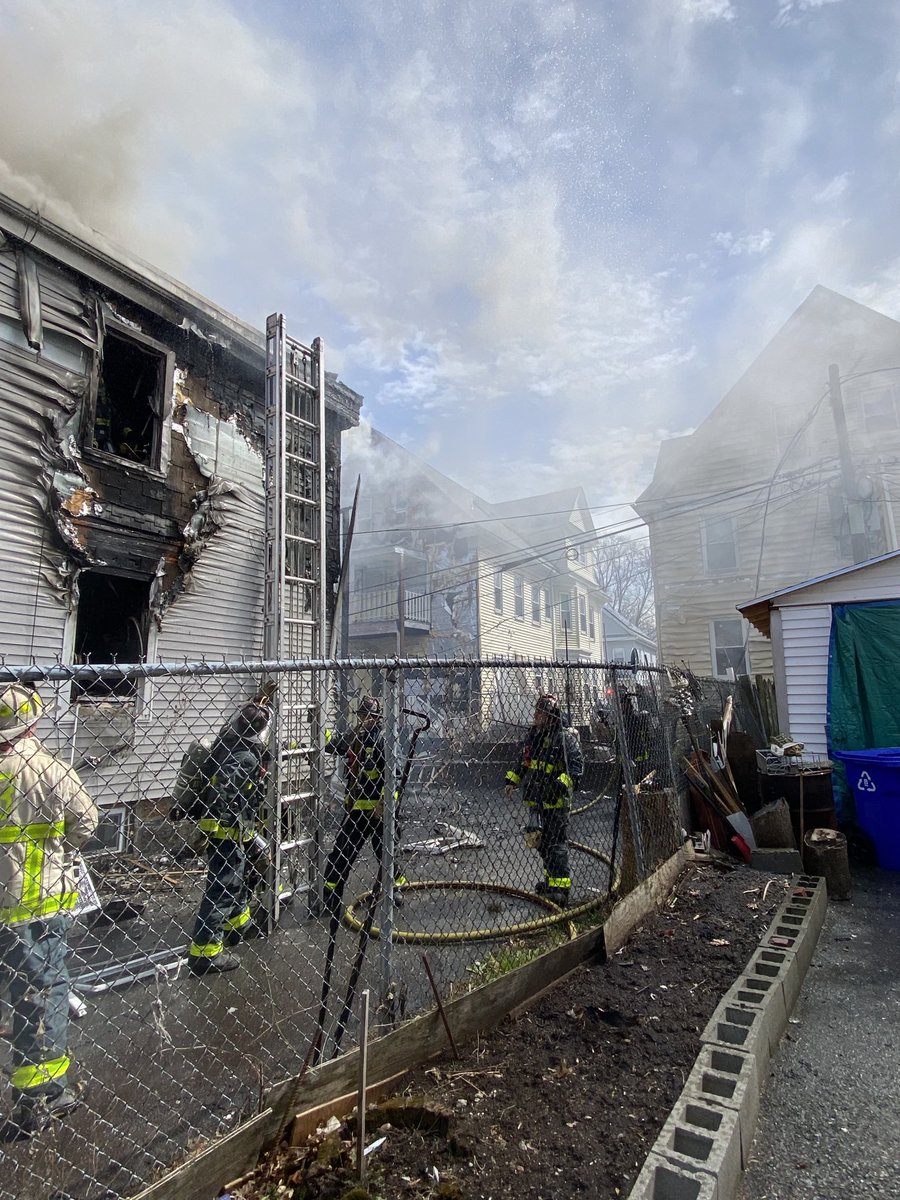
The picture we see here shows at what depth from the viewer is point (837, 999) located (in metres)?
3.49

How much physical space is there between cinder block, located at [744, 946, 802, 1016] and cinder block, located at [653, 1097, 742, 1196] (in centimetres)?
123

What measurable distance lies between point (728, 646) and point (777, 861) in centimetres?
1250

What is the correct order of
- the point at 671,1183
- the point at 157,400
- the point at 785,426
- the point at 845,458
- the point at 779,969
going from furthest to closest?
1. the point at 785,426
2. the point at 845,458
3. the point at 157,400
4. the point at 779,969
5. the point at 671,1183

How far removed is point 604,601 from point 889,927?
98.3 ft

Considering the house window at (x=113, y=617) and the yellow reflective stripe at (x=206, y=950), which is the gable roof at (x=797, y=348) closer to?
the house window at (x=113, y=617)

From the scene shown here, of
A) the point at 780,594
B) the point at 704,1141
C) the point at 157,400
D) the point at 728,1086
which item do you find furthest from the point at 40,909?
the point at 780,594

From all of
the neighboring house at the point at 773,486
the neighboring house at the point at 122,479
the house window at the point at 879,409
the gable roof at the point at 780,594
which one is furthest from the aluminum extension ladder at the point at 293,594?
the house window at the point at 879,409

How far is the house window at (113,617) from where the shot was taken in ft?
24.3

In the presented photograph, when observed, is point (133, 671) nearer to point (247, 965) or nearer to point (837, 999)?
point (247, 965)

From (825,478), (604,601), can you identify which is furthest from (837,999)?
(604,601)

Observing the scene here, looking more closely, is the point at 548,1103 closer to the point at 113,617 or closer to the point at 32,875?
the point at 32,875

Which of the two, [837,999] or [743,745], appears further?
[743,745]

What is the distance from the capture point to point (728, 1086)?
7.84 feet

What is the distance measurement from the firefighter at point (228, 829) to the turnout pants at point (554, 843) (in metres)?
2.29
